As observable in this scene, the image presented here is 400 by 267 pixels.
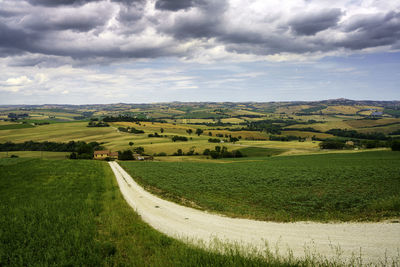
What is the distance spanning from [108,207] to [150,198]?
7278 mm

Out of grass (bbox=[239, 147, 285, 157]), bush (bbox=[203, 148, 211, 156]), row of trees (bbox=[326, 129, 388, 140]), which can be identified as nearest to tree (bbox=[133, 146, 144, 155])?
bush (bbox=[203, 148, 211, 156])

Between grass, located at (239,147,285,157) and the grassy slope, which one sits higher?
the grassy slope

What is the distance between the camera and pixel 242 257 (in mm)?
7902

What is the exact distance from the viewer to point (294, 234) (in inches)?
478

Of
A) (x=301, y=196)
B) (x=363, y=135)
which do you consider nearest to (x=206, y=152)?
(x=301, y=196)

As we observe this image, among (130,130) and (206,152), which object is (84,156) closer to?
(206,152)

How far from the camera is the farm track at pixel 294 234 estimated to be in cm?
940

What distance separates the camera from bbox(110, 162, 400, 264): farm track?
940 centimetres

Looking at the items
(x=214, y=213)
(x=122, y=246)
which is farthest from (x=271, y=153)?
(x=122, y=246)

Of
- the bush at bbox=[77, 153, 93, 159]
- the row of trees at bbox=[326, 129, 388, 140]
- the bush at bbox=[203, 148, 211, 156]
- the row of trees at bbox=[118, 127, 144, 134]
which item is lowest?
the bush at bbox=[77, 153, 93, 159]

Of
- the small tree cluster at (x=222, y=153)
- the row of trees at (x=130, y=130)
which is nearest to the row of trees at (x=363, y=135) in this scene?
the small tree cluster at (x=222, y=153)

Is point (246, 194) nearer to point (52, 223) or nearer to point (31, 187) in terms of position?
point (52, 223)

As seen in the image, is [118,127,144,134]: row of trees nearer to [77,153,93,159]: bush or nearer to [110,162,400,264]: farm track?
[77,153,93,159]: bush

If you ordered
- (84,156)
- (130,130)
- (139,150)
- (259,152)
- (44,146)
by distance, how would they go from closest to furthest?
(84,156), (259,152), (139,150), (44,146), (130,130)
